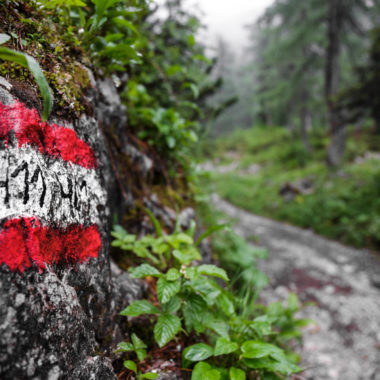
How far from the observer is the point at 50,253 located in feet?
3.04

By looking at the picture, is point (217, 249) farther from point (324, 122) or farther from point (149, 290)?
point (324, 122)

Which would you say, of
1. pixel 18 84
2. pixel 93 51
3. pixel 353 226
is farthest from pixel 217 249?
pixel 353 226

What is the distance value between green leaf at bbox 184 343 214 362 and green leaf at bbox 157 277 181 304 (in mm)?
321

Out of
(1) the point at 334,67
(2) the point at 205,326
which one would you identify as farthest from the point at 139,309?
(1) the point at 334,67

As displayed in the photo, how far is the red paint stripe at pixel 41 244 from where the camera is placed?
0.75 metres

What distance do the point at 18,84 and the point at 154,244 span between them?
122 centimetres

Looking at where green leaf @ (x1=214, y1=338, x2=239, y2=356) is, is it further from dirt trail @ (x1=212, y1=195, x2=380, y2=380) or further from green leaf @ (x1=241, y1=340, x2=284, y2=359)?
dirt trail @ (x1=212, y1=195, x2=380, y2=380)

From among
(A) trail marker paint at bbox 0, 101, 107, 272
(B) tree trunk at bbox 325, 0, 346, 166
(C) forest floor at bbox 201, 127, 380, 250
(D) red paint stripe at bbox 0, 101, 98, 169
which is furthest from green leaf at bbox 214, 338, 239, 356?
(B) tree trunk at bbox 325, 0, 346, 166

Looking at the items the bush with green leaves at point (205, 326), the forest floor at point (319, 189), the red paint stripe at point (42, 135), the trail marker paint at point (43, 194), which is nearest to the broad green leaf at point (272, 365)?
the bush with green leaves at point (205, 326)

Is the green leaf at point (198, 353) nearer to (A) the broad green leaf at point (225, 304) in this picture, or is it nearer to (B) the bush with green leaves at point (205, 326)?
(B) the bush with green leaves at point (205, 326)

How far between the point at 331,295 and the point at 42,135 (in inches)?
192

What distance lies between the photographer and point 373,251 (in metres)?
5.51

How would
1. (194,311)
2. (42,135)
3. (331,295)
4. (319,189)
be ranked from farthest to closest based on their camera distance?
1. (319,189)
2. (331,295)
3. (194,311)
4. (42,135)

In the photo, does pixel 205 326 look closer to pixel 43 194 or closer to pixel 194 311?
pixel 194 311
